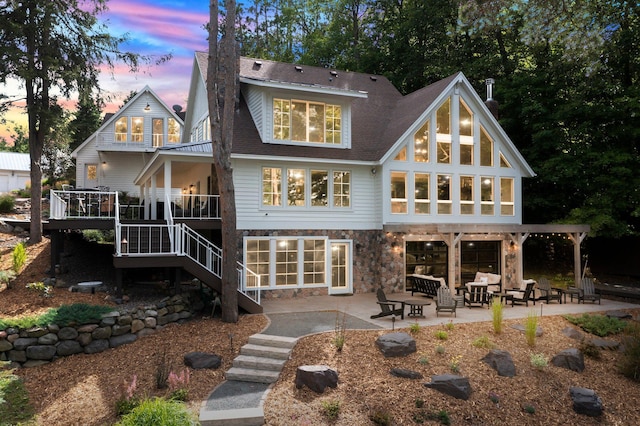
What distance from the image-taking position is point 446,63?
26.4 meters

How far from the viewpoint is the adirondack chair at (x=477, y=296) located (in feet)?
46.2

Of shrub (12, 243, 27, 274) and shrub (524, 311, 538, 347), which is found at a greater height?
shrub (12, 243, 27, 274)

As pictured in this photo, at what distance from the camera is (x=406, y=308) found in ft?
44.7

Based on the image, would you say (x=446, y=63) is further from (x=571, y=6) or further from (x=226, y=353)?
(x=226, y=353)

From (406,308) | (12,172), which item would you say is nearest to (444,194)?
(406,308)

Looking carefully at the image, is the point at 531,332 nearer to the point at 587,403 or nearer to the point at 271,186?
the point at 587,403

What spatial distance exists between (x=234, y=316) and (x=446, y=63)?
21709 mm

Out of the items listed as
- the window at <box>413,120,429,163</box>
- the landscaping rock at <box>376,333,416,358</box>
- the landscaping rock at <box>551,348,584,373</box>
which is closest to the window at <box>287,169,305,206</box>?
the window at <box>413,120,429,163</box>

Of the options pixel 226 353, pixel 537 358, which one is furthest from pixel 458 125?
pixel 226 353

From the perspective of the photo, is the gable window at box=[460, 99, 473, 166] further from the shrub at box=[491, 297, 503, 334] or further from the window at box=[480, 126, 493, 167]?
the shrub at box=[491, 297, 503, 334]

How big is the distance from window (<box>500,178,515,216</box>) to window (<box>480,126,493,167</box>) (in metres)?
1.12

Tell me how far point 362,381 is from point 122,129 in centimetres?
2408

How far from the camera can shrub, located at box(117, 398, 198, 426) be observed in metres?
5.98

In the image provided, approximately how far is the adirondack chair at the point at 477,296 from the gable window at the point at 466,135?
565 centimetres
